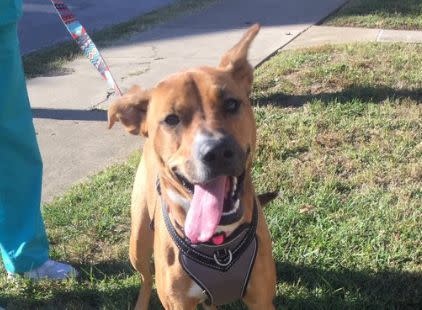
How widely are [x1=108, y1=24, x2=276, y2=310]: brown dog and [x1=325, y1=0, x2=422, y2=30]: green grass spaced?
7.19 meters

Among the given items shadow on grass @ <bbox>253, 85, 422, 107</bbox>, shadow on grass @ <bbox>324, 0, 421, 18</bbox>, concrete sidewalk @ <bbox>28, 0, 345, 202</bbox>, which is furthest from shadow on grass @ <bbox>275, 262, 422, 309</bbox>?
shadow on grass @ <bbox>324, 0, 421, 18</bbox>

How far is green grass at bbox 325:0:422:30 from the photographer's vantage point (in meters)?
9.66

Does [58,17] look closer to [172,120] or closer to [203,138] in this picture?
[172,120]

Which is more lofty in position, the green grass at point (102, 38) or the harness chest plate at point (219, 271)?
the harness chest plate at point (219, 271)

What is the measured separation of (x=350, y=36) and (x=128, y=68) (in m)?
3.51

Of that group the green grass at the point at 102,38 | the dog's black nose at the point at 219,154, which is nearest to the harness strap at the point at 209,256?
the dog's black nose at the point at 219,154

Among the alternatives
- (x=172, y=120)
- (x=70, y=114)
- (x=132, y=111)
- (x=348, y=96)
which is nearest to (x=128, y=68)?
(x=70, y=114)

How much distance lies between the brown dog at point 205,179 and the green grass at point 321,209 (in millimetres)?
724

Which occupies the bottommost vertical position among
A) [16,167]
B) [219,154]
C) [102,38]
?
[102,38]

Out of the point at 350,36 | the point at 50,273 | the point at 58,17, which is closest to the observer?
the point at 50,273

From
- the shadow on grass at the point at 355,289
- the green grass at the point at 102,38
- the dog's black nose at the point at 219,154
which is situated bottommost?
the shadow on grass at the point at 355,289

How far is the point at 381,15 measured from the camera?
1026 centimetres

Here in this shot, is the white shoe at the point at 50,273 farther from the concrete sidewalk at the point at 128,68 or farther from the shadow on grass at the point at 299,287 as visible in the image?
the concrete sidewalk at the point at 128,68

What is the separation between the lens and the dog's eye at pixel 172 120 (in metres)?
2.84
